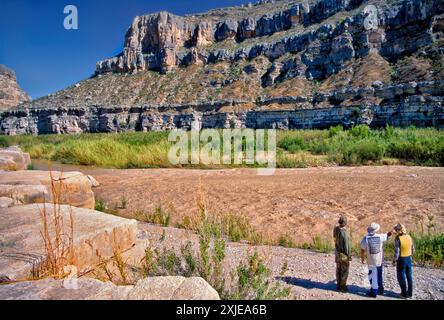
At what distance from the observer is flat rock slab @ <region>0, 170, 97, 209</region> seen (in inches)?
159

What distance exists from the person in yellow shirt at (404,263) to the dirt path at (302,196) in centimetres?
178

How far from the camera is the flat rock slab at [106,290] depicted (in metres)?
1.60

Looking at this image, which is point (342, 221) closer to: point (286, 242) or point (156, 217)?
point (286, 242)

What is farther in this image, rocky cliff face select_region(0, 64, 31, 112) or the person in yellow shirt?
rocky cliff face select_region(0, 64, 31, 112)

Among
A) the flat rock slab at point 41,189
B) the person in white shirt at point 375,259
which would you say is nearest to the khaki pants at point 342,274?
the person in white shirt at point 375,259

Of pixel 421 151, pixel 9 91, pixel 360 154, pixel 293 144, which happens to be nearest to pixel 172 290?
pixel 360 154

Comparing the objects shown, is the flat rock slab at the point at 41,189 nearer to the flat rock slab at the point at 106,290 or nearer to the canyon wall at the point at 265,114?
the flat rock slab at the point at 106,290

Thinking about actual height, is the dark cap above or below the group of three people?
above

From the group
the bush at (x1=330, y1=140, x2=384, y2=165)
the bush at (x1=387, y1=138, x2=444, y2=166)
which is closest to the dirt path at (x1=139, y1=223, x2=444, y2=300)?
the bush at (x1=330, y1=140, x2=384, y2=165)

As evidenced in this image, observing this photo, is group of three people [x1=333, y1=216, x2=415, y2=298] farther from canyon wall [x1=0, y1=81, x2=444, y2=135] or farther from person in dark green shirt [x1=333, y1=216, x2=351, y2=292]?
canyon wall [x1=0, y1=81, x2=444, y2=135]

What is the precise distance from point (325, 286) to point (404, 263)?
0.74 metres

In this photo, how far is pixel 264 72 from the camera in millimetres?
51562

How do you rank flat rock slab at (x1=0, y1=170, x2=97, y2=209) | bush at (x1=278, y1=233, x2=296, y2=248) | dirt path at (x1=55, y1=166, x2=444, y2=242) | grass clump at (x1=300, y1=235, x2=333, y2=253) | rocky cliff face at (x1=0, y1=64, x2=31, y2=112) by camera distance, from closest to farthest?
grass clump at (x1=300, y1=235, x2=333, y2=253), flat rock slab at (x1=0, y1=170, x2=97, y2=209), bush at (x1=278, y1=233, x2=296, y2=248), dirt path at (x1=55, y1=166, x2=444, y2=242), rocky cliff face at (x1=0, y1=64, x2=31, y2=112)

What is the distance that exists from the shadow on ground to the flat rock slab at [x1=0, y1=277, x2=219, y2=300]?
1404 mm
